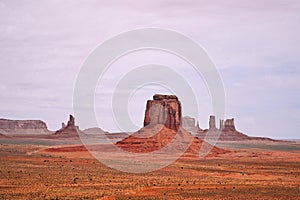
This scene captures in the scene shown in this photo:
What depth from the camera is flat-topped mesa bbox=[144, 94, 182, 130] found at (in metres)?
103

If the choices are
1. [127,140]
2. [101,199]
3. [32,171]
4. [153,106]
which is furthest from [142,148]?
[101,199]

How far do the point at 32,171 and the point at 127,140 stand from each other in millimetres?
50063

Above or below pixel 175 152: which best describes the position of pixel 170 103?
above

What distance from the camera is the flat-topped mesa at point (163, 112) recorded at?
103m

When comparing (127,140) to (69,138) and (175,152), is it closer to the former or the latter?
(175,152)

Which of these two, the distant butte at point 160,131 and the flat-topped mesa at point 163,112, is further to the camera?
the flat-topped mesa at point 163,112

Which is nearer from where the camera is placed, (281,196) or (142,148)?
(281,196)

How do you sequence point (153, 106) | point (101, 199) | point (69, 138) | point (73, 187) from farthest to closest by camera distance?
point (69, 138) → point (153, 106) → point (73, 187) → point (101, 199)

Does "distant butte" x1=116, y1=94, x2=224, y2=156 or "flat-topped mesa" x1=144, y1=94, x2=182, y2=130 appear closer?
"distant butte" x1=116, y1=94, x2=224, y2=156

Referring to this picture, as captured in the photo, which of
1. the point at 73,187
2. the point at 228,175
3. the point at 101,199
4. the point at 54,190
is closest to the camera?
the point at 101,199

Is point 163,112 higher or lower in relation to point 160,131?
higher

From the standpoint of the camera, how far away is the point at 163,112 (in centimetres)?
10344

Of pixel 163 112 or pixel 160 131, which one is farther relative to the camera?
pixel 163 112

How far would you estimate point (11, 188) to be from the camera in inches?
1382
